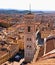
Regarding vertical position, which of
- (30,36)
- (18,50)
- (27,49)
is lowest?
(18,50)

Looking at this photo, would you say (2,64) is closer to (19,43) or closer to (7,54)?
(7,54)

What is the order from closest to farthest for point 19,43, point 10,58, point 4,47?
point 10,58 < point 4,47 < point 19,43

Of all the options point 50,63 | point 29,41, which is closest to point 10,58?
point 29,41

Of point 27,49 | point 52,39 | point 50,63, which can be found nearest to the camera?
point 50,63

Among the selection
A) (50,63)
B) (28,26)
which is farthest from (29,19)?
(50,63)

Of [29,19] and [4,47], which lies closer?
[29,19]

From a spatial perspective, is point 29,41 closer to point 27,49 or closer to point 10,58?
point 27,49

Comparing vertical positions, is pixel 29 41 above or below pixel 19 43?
above
